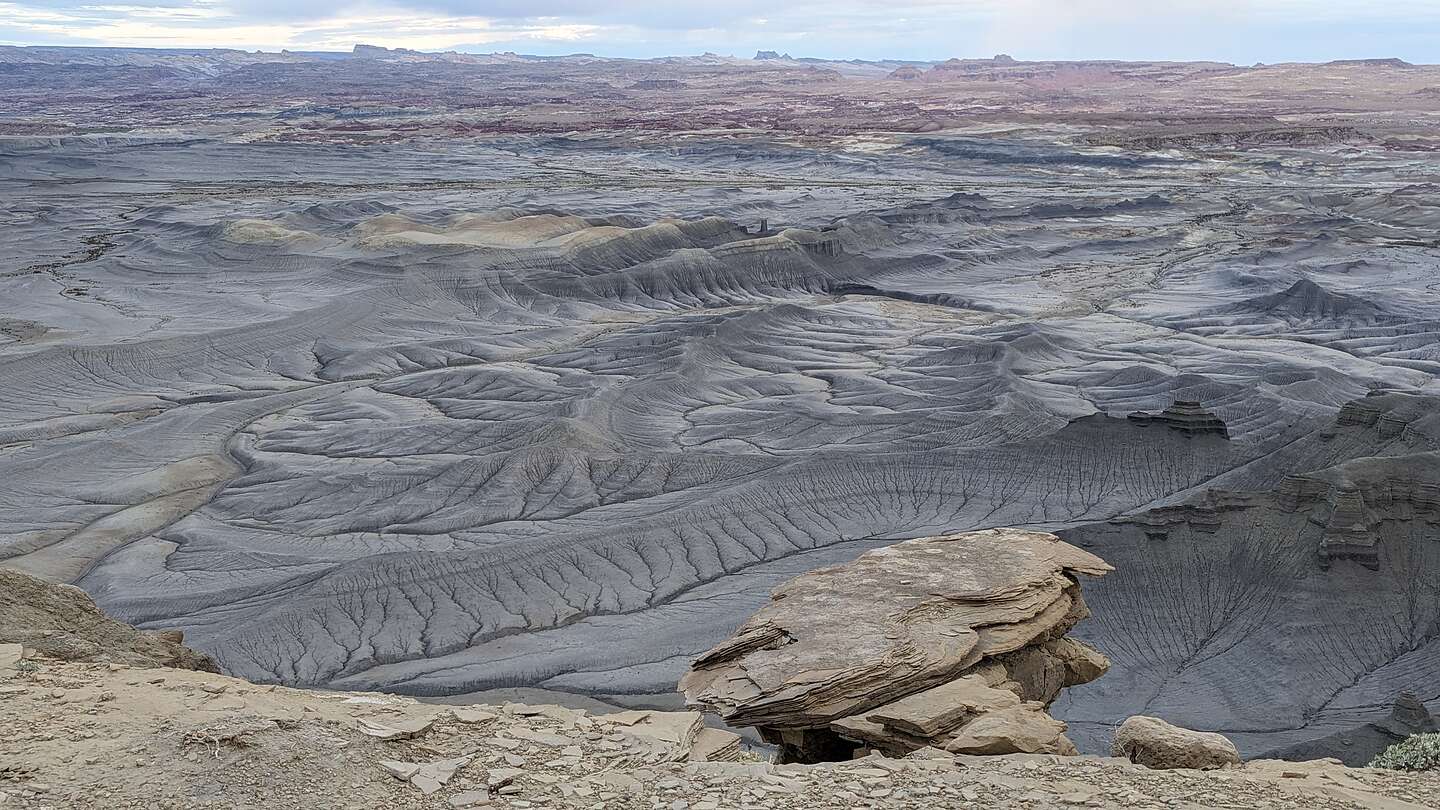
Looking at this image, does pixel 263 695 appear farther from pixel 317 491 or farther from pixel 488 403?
pixel 488 403

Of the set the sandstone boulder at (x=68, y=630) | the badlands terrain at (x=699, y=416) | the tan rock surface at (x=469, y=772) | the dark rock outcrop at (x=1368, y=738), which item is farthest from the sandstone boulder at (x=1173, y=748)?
the sandstone boulder at (x=68, y=630)

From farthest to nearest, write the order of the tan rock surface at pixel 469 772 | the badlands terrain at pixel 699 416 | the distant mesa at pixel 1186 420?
the distant mesa at pixel 1186 420
the badlands terrain at pixel 699 416
the tan rock surface at pixel 469 772

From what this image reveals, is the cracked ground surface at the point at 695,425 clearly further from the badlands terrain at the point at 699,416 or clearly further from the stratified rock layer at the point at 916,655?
the stratified rock layer at the point at 916,655

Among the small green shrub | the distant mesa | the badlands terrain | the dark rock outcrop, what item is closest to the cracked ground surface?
the badlands terrain

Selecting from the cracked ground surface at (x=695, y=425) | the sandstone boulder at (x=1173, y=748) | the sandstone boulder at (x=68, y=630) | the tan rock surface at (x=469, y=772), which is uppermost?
the tan rock surface at (x=469, y=772)

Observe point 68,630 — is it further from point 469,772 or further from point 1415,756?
point 1415,756

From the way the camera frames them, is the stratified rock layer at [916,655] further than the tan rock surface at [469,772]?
Yes
